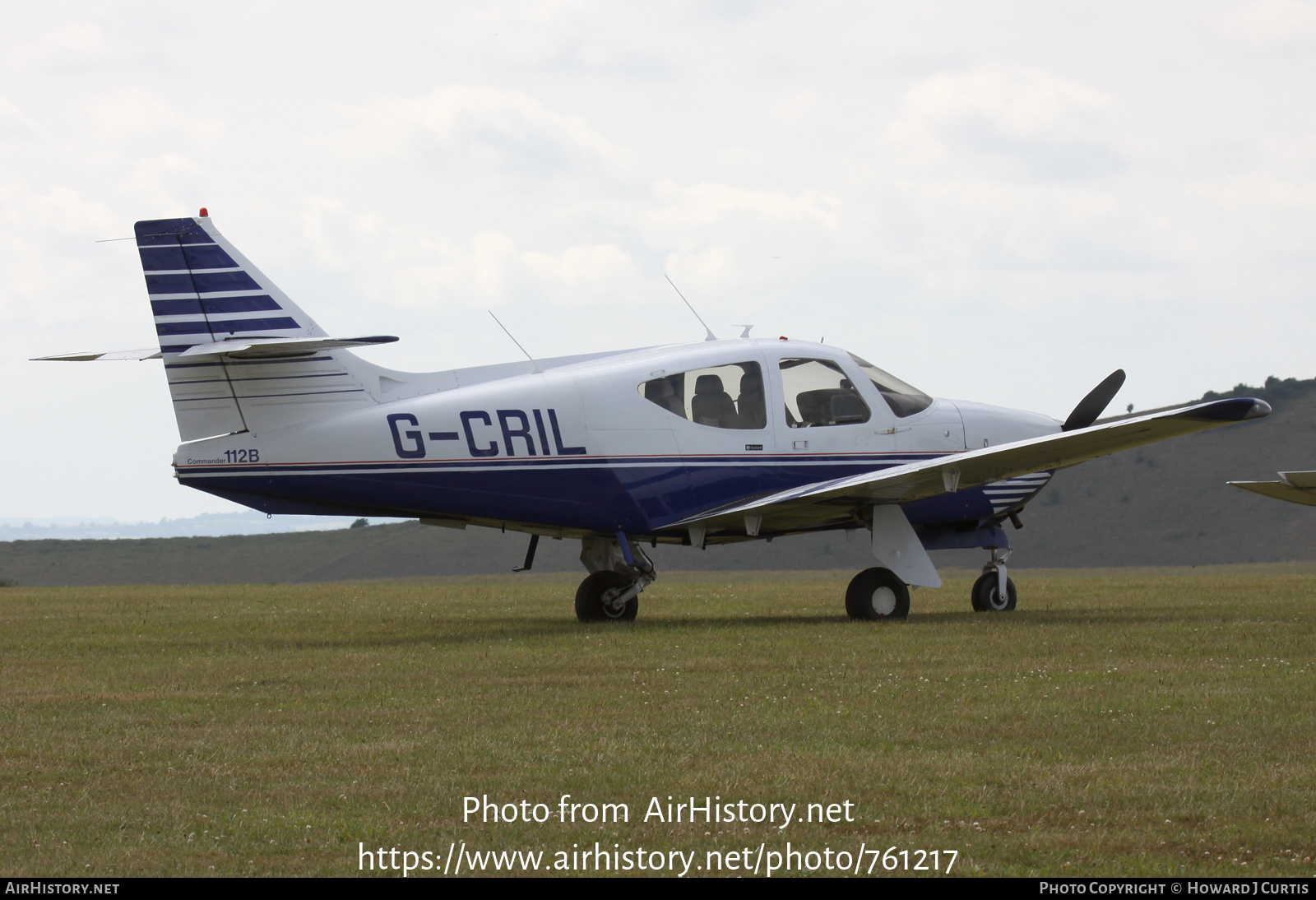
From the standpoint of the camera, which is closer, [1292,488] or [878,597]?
[878,597]

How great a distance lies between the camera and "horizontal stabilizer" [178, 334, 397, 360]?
14.1 m

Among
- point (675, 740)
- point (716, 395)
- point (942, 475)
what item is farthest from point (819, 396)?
point (675, 740)

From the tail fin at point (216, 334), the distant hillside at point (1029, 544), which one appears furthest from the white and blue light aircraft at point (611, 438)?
the distant hillside at point (1029, 544)

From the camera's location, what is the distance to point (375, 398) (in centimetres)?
1528

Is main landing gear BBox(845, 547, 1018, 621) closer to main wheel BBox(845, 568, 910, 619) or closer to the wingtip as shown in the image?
main wheel BBox(845, 568, 910, 619)

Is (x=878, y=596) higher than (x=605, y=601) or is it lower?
lower

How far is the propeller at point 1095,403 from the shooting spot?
1758 centimetres

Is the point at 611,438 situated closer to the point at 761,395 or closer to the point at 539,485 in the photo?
the point at 539,485

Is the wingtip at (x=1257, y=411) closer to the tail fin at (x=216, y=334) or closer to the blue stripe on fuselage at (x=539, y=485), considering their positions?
the blue stripe on fuselage at (x=539, y=485)

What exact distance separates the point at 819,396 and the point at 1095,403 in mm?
3693

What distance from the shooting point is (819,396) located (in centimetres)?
1697

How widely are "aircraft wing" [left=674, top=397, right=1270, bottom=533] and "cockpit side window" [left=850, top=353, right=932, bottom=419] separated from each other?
2.80ft

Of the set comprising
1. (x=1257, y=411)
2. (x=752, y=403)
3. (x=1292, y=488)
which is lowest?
(x=1292, y=488)

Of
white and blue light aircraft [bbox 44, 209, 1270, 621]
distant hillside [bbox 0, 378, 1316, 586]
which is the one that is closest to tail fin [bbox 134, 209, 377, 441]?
white and blue light aircraft [bbox 44, 209, 1270, 621]
